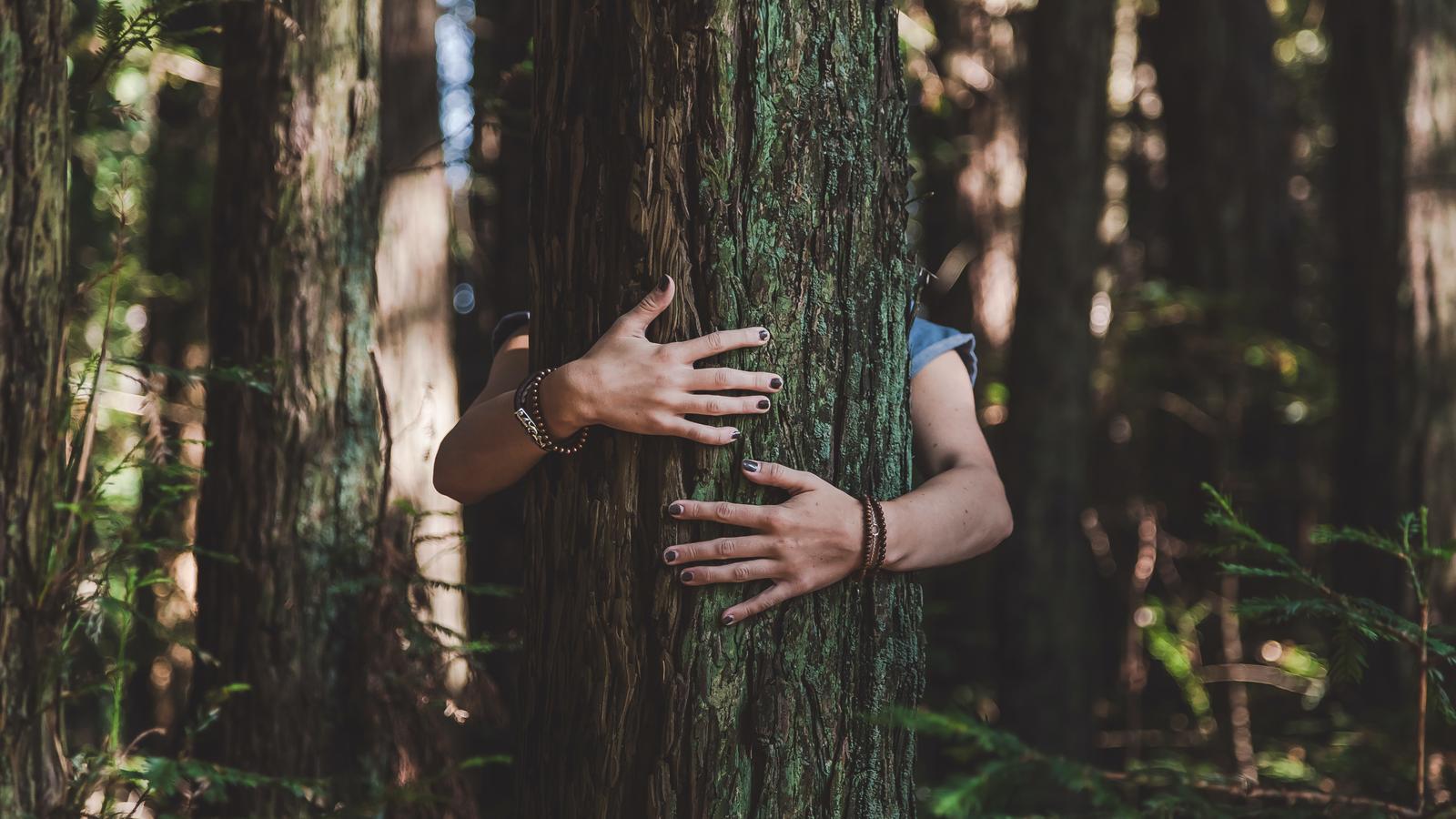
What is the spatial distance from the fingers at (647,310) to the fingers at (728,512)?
12.4 inches

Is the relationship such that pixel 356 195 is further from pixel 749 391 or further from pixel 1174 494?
pixel 1174 494

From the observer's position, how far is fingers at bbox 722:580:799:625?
73.5 inches

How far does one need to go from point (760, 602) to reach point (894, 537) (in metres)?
0.29

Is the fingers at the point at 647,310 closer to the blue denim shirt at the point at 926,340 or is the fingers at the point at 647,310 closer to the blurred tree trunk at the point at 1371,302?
the blue denim shirt at the point at 926,340

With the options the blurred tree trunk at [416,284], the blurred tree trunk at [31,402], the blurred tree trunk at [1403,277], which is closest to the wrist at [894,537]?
the blurred tree trunk at [31,402]

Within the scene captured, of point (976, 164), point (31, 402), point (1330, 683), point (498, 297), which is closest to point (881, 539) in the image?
point (1330, 683)

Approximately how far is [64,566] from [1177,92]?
9017 millimetres

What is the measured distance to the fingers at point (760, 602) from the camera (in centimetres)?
187

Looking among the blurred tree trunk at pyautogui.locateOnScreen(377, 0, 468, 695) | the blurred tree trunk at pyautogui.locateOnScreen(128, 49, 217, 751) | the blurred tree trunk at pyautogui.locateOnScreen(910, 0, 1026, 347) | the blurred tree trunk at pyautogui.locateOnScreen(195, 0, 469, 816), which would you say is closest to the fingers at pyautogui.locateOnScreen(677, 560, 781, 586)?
the blurred tree trunk at pyautogui.locateOnScreen(195, 0, 469, 816)

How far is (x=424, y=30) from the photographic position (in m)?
6.19

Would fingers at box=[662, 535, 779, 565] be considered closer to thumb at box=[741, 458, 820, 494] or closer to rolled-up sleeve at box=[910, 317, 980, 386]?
thumb at box=[741, 458, 820, 494]

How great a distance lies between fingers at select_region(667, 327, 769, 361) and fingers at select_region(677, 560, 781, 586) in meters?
0.36

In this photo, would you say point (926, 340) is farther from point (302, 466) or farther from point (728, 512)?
point (302, 466)

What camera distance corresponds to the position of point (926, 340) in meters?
2.39
